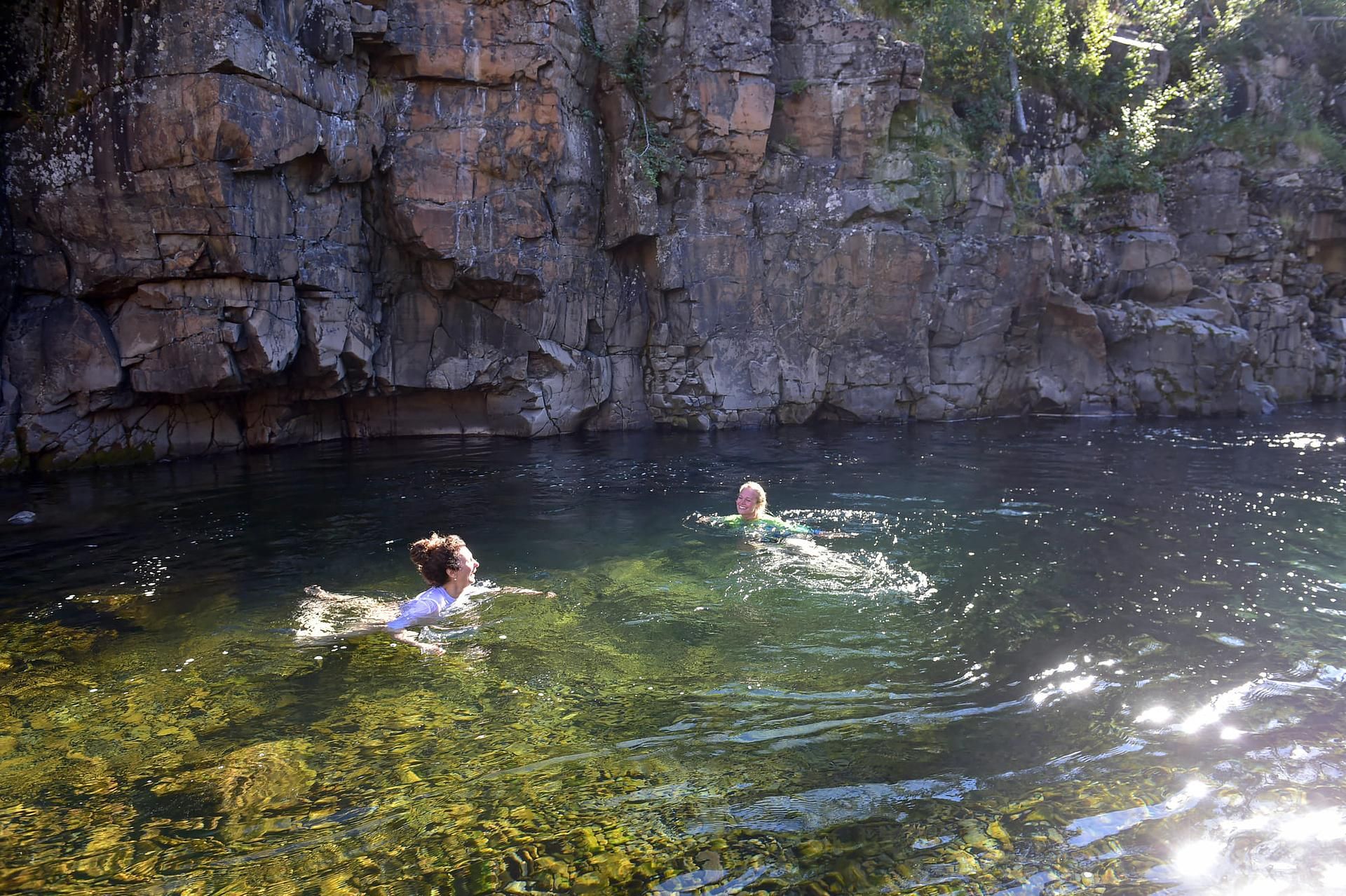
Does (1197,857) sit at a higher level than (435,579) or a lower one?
lower

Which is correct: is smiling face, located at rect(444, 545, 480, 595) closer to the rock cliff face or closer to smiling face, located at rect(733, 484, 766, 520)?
smiling face, located at rect(733, 484, 766, 520)

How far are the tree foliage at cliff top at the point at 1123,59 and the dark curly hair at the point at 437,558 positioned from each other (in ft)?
77.3

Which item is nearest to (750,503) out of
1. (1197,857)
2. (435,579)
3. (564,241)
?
(435,579)

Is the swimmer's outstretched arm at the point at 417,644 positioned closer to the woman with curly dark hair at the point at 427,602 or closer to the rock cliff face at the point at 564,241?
the woman with curly dark hair at the point at 427,602

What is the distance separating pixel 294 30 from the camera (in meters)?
18.4

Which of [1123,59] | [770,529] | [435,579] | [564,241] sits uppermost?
[1123,59]

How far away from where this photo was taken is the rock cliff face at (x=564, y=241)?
17.8m

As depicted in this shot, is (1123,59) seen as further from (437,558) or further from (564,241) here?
(437,558)

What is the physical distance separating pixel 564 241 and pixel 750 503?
13.1 meters

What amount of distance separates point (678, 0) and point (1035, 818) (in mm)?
22624

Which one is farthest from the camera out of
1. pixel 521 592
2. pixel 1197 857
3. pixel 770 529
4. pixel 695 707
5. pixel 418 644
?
pixel 770 529

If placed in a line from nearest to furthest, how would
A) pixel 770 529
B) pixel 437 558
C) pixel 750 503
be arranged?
pixel 437 558
pixel 770 529
pixel 750 503

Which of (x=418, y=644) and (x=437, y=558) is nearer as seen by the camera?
(x=418, y=644)

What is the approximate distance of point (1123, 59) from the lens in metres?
30.9
